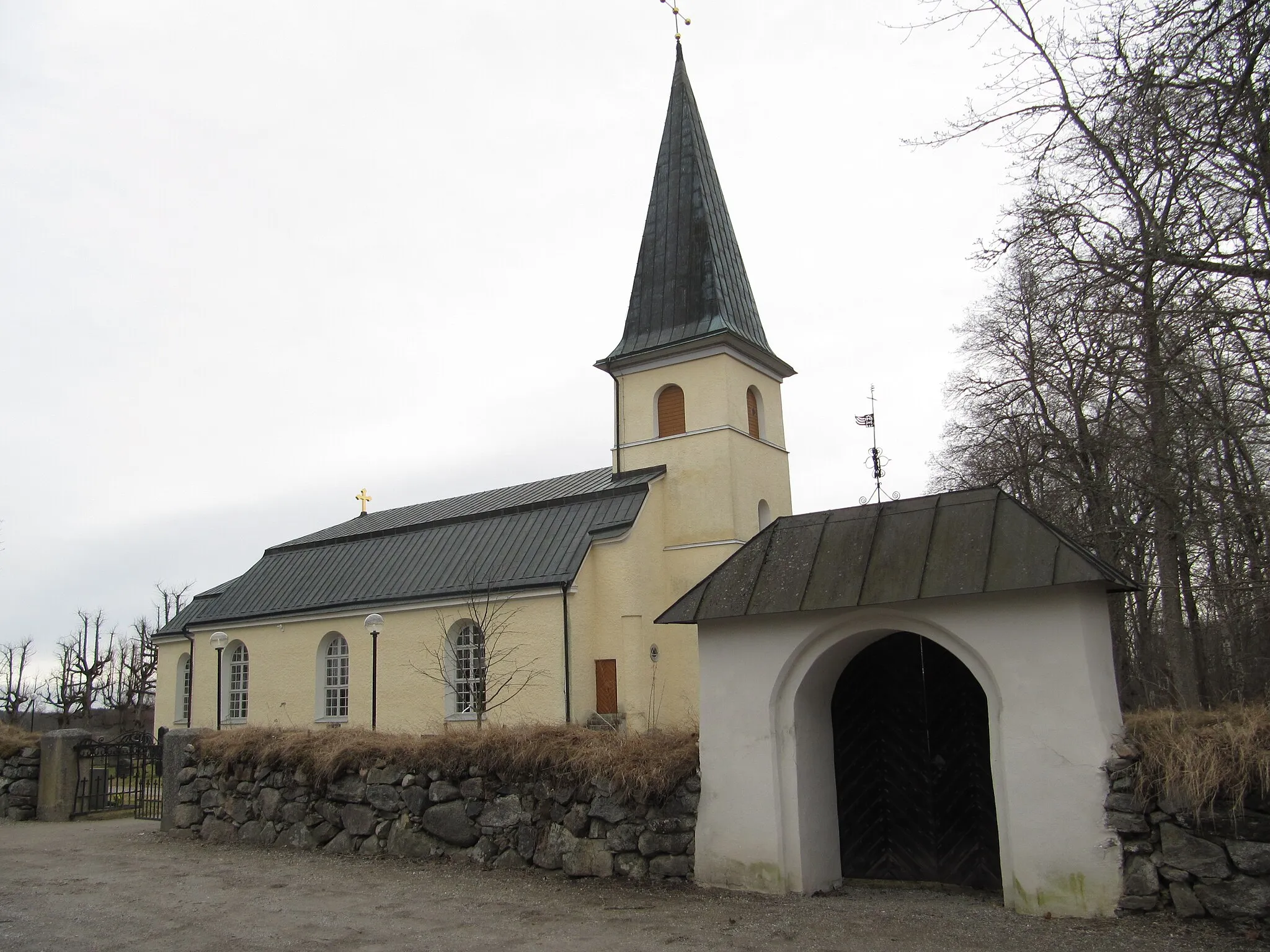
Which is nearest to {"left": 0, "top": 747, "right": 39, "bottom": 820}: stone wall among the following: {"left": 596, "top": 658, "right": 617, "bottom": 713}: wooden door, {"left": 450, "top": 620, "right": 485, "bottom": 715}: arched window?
{"left": 450, "top": 620, "right": 485, "bottom": 715}: arched window

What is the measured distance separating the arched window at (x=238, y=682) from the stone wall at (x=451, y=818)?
14060mm

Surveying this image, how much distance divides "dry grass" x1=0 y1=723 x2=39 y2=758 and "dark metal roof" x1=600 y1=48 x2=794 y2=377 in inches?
548

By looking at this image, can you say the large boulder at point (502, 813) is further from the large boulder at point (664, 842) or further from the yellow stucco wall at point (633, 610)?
the yellow stucco wall at point (633, 610)

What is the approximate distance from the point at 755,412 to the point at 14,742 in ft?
54.1

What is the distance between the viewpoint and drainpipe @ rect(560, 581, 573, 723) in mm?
19484

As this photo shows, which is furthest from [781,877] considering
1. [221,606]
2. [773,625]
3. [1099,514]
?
[221,606]

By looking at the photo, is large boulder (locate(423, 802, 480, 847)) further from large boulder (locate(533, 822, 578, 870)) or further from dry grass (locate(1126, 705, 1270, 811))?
dry grass (locate(1126, 705, 1270, 811))

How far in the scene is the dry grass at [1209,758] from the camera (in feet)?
23.2

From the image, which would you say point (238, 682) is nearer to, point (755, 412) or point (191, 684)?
point (191, 684)

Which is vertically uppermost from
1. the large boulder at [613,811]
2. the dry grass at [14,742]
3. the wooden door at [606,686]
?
the wooden door at [606,686]

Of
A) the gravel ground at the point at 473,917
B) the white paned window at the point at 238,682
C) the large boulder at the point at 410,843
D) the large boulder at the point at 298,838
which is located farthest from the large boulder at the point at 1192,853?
the white paned window at the point at 238,682

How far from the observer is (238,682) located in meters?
26.9

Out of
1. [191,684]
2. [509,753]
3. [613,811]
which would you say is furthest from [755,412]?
[191,684]

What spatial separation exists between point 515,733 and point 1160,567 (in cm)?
1226
